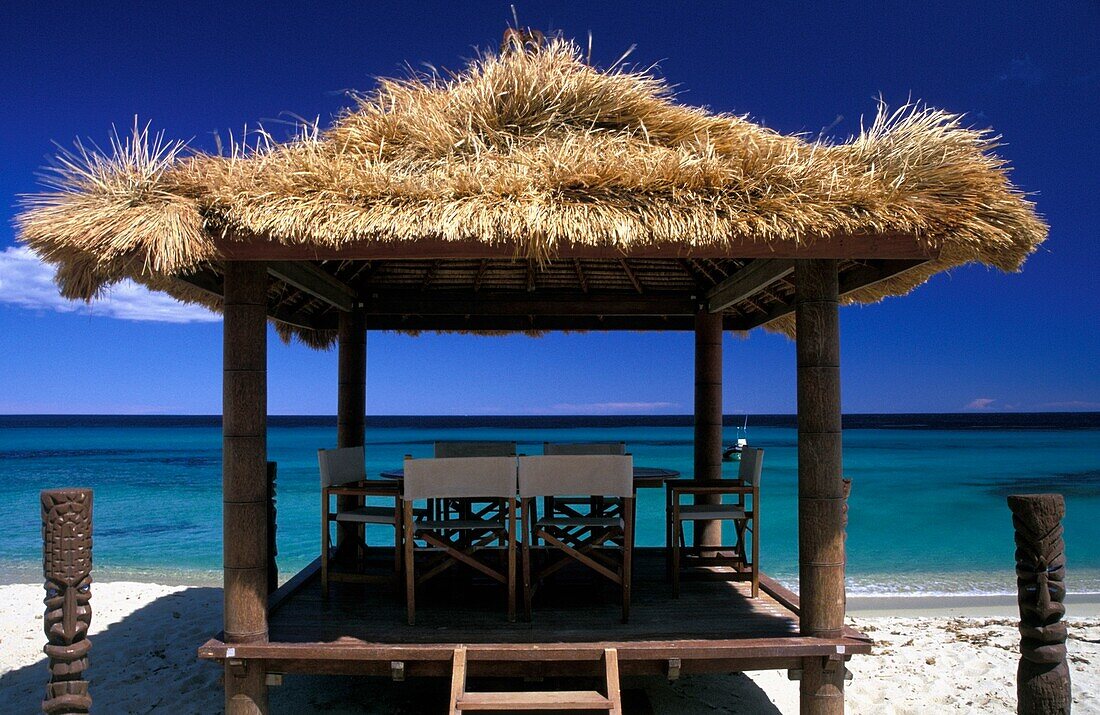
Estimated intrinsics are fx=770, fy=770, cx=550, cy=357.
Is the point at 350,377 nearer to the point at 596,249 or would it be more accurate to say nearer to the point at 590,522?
the point at 590,522

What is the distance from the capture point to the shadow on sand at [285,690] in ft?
15.4

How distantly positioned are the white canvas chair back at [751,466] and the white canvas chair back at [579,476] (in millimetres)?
1216

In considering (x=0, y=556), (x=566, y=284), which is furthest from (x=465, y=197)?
(x=0, y=556)

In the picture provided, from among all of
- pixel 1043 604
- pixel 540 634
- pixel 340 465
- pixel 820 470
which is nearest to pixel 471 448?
pixel 340 465

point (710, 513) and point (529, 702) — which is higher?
point (710, 513)

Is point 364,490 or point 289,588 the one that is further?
point 289,588

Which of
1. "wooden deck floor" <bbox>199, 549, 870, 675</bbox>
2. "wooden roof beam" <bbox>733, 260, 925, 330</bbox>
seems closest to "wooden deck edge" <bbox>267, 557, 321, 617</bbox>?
"wooden deck floor" <bbox>199, 549, 870, 675</bbox>

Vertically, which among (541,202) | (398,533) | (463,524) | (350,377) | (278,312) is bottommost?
(398,533)

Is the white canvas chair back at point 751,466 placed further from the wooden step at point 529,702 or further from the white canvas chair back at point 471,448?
the wooden step at point 529,702

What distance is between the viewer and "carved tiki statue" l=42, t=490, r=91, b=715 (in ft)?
11.0

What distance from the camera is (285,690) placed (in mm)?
5000

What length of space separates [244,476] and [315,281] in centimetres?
163

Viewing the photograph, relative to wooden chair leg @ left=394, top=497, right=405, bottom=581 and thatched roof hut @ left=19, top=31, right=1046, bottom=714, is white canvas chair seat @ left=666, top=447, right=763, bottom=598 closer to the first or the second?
thatched roof hut @ left=19, top=31, right=1046, bottom=714

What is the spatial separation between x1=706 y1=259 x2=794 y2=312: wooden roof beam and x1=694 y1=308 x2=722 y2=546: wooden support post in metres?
0.18
